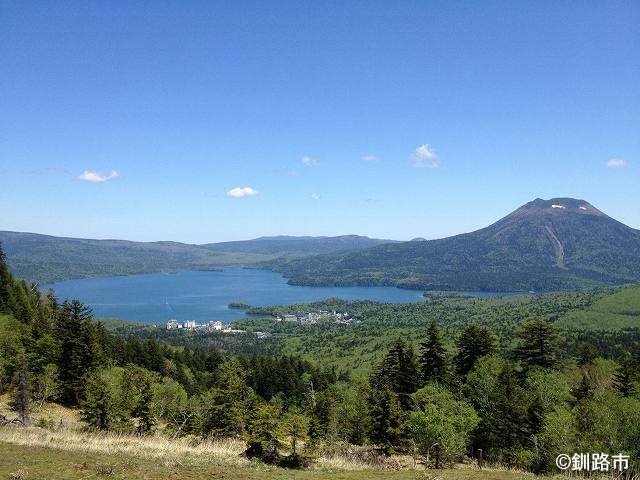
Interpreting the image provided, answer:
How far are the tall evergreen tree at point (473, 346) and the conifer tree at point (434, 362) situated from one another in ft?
8.29

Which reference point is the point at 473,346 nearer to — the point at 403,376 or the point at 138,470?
the point at 403,376

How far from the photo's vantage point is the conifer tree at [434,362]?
39156 mm

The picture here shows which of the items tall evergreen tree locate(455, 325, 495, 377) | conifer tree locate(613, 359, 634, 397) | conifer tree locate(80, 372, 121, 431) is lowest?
conifer tree locate(613, 359, 634, 397)

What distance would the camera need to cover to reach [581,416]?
29.0m

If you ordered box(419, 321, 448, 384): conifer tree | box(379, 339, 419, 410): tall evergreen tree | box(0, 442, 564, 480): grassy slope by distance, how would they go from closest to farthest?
1. box(0, 442, 564, 480): grassy slope
2. box(379, 339, 419, 410): tall evergreen tree
3. box(419, 321, 448, 384): conifer tree

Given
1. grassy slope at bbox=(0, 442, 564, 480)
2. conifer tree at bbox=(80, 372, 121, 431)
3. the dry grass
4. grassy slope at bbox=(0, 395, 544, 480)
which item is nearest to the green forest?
conifer tree at bbox=(80, 372, 121, 431)

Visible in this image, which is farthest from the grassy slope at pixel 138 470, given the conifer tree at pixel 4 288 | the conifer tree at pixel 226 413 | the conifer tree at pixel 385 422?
the conifer tree at pixel 4 288

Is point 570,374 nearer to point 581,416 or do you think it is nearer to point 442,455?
point 581,416

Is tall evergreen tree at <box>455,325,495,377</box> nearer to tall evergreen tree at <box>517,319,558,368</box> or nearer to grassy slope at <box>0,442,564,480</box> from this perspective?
tall evergreen tree at <box>517,319,558,368</box>

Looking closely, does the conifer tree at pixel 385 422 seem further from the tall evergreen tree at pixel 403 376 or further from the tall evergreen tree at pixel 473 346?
the tall evergreen tree at pixel 473 346

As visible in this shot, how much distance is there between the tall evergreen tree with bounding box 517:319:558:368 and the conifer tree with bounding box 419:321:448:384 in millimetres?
6770

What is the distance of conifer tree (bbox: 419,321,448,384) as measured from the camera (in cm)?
3916

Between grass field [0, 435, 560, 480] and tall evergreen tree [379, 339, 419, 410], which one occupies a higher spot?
grass field [0, 435, 560, 480]

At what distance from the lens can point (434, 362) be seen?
39875 mm
